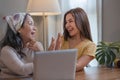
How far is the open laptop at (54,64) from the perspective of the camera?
153 centimetres

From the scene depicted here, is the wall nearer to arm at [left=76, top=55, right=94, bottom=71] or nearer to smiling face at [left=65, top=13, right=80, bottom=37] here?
smiling face at [left=65, top=13, right=80, bottom=37]

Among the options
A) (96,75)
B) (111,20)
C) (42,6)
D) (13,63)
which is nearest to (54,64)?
(13,63)

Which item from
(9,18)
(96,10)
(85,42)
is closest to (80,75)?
(85,42)

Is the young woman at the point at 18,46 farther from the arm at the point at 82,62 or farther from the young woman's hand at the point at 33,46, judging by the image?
the arm at the point at 82,62

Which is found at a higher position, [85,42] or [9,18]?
[9,18]

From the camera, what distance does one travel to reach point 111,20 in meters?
3.72

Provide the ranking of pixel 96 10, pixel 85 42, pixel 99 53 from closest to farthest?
pixel 85 42, pixel 99 53, pixel 96 10

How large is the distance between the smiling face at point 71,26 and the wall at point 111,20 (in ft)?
4.71

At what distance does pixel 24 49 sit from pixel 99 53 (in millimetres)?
972

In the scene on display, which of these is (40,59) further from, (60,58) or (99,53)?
(99,53)

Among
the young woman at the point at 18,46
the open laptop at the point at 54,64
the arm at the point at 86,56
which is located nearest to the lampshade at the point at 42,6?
the young woman at the point at 18,46

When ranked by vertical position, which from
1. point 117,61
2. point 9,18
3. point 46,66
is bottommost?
point 117,61

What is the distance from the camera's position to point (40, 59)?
1515mm

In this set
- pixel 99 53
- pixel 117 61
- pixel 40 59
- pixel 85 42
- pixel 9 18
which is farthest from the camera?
pixel 99 53
